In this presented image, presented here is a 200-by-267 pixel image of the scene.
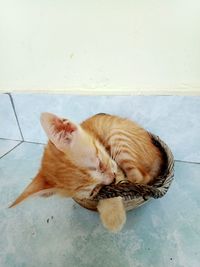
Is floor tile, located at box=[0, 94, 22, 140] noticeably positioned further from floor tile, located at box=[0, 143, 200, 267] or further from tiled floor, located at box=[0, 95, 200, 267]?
floor tile, located at box=[0, 143, 200, 267]

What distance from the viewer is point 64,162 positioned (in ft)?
1.85

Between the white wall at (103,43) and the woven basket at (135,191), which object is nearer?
the woven basket at (135,191)

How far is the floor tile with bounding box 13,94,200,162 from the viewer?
0.72 metres

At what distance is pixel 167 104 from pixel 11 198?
501 millimetres

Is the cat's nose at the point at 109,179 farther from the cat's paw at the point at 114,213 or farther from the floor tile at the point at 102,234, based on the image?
the floor tile at the point at 102,234

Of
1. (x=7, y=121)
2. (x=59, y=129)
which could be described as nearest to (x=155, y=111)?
(x=59, y=129)

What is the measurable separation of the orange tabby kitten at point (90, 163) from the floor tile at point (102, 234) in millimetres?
63

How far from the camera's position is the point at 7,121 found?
1022 millimetres

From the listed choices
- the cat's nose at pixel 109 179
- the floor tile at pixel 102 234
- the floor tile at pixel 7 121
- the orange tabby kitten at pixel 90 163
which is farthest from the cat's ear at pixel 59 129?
the floor tile at pixel 7 121

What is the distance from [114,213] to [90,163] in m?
0.12

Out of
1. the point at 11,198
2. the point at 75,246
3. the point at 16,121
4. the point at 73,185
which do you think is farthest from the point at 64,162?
the point at 16,121

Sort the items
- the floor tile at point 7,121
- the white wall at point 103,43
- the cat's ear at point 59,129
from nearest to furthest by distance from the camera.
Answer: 1. the cat's ear at point 59,129
2. the white wall at point 103,43
3. the floor tile at point 7,121

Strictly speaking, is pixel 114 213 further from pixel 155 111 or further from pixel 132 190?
pixel 155 111

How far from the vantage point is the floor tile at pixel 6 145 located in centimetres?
102
